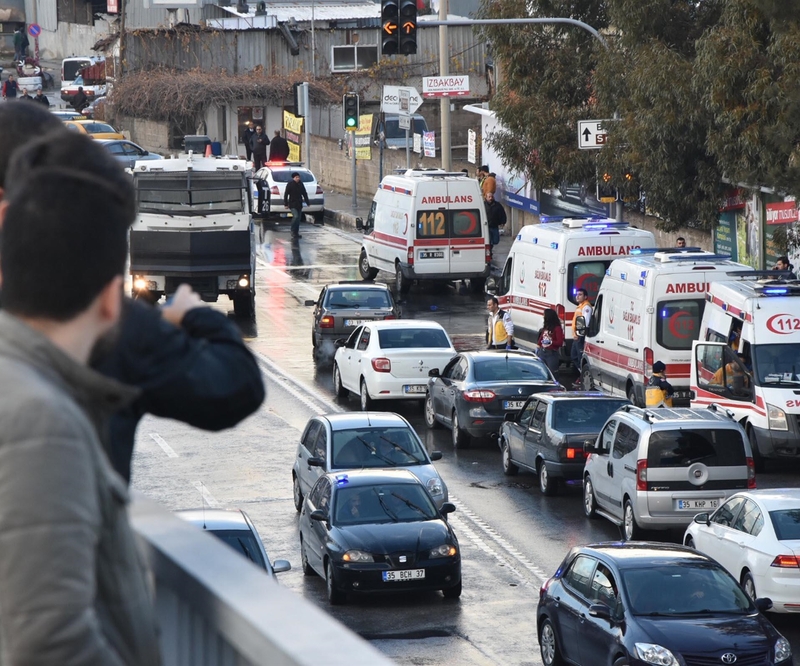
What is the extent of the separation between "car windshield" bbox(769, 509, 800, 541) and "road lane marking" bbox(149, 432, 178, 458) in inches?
425

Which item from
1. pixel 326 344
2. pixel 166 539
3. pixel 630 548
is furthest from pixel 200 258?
pixel 166 539

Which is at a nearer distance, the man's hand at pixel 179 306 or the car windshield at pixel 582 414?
the man's hand at pixel 179 306

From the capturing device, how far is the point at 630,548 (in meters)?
14.5

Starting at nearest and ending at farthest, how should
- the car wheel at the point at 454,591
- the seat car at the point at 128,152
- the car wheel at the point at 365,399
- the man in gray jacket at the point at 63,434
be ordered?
the man in gray jacket at the point at 63,434 < the car wheel at the point at 454,591 < the car wheel at the point at 365,399 < the seat car at the point at 128,152

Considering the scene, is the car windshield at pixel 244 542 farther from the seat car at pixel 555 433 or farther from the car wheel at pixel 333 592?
the seat car at pixel 555 433

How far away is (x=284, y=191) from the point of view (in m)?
52.8

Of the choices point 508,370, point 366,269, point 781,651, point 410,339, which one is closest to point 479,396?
point 508,370

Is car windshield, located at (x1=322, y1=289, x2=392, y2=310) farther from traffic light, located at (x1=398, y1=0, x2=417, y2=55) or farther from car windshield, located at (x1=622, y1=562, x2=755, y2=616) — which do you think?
car windshield, located at (x1=622, y1=562, x2=755, y2=616)

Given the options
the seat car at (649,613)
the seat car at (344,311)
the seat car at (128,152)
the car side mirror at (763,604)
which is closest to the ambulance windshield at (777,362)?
the seat car at (649,613)

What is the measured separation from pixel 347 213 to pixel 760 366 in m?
32.5

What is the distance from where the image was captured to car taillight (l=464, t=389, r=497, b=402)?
24.0m

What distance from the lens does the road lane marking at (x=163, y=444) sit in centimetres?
2408

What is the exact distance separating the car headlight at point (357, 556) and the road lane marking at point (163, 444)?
25.5 feet

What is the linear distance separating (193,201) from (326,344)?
5.08 m
